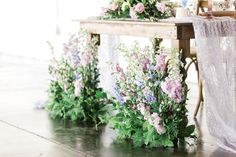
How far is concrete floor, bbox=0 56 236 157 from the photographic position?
394 centimetres

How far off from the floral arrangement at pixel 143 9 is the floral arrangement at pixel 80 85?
1.28ft

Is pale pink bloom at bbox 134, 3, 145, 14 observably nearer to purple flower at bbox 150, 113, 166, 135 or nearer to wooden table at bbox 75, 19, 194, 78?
wooden table at bbox 75, 19, 194, 78

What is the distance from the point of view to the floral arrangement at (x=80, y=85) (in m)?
5.04

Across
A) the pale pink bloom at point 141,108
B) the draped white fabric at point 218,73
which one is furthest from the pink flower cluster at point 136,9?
the pale pink bloom at point 141,108

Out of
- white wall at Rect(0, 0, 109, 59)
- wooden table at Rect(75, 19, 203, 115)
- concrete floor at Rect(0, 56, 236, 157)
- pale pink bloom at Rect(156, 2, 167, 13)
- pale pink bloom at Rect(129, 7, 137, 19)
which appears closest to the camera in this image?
concrete floor at Rect(0, 56, 236, 157)

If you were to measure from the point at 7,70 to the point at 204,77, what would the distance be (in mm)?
5213

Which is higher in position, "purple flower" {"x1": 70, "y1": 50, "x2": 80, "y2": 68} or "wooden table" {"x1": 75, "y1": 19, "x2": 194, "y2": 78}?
"wooden table" {"x1": 75, "y1": 19, "x2": 194, "y2": 78}

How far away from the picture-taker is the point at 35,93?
6.52 metres

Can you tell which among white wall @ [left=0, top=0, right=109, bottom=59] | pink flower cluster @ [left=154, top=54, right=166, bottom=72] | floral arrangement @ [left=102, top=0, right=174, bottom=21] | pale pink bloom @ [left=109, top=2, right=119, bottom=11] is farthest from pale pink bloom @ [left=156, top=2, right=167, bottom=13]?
white wall @ [left=0, top=0, right=109, bottom=59]

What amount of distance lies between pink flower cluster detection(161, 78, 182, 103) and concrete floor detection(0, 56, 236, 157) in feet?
1.23

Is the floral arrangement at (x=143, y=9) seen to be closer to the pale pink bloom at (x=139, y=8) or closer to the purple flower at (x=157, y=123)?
the pale pink bloom at (x=139, y=8)

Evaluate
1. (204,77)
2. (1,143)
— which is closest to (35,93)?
(1,143)

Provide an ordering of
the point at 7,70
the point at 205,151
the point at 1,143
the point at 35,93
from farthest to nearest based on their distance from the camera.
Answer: the point at 7,70 < the point at 35,93 < the point at 1,143 < the point at 205,151

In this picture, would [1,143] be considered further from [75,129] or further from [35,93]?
[35,93]
